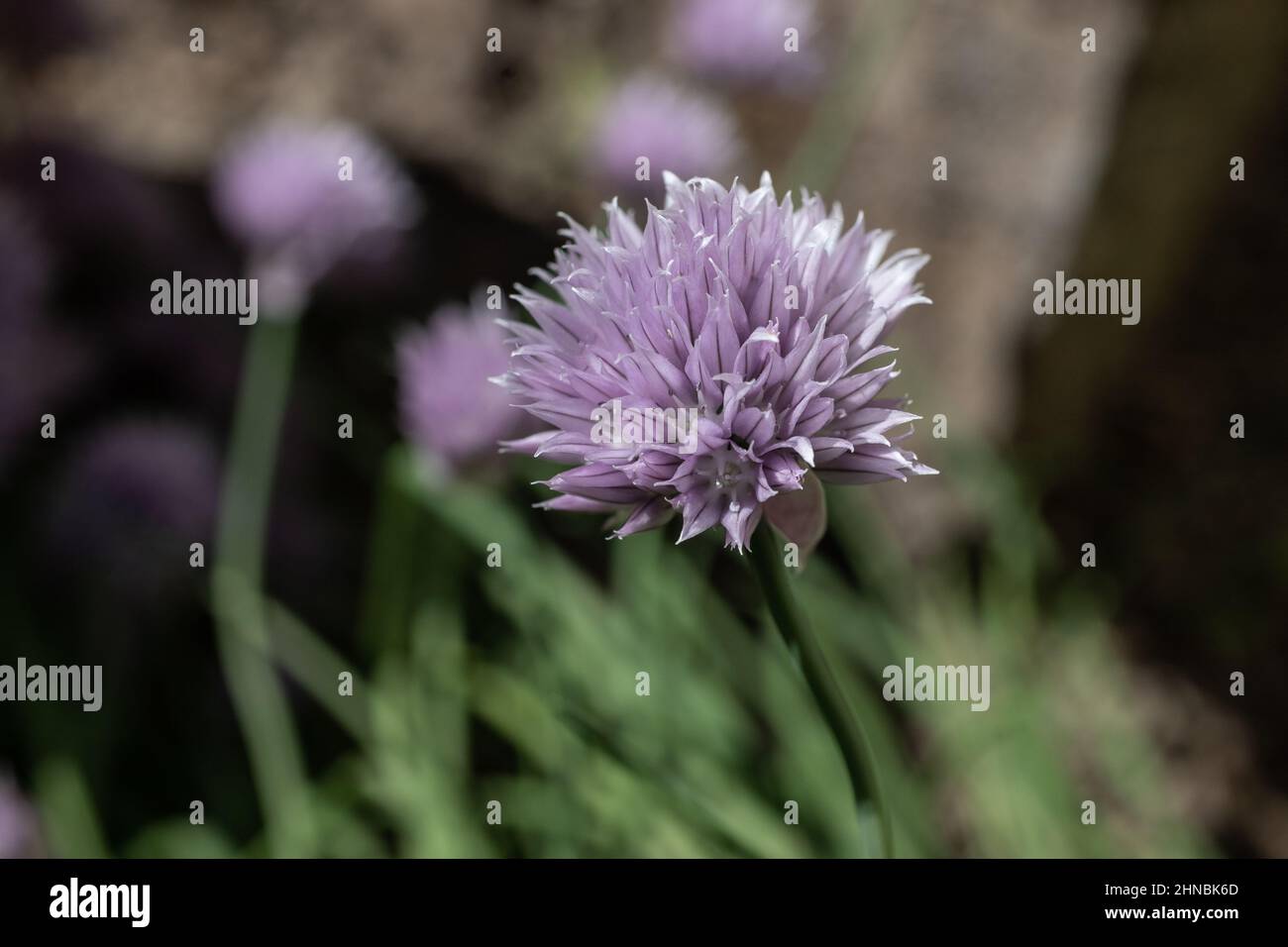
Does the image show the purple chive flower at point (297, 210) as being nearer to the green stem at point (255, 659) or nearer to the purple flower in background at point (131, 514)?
the green stem at point (255, 659)

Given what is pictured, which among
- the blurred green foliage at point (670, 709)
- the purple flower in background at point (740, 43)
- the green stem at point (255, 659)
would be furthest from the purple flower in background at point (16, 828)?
the purple flower in background at point (740, 43)

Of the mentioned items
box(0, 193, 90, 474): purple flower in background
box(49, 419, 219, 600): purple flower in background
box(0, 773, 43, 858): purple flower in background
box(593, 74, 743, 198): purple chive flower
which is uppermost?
box(593, 74, 743, 198): purple chive flower

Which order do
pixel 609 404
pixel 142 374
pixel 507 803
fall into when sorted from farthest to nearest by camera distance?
pixel 142 374 → pixel 507 803 → pixel 609 404

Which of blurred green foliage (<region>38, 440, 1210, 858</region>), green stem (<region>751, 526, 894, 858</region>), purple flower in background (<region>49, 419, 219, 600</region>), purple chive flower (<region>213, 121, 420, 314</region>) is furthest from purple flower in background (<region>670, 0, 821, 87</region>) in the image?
green stem (<region>751, 526, 894, 858</region>)

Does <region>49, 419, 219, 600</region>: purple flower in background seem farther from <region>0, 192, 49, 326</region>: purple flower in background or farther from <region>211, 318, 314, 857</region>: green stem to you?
<region>0, 192, 49, 326</region>: purple flower in background

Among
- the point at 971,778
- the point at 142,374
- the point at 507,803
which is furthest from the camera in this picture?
the point at 142,374
